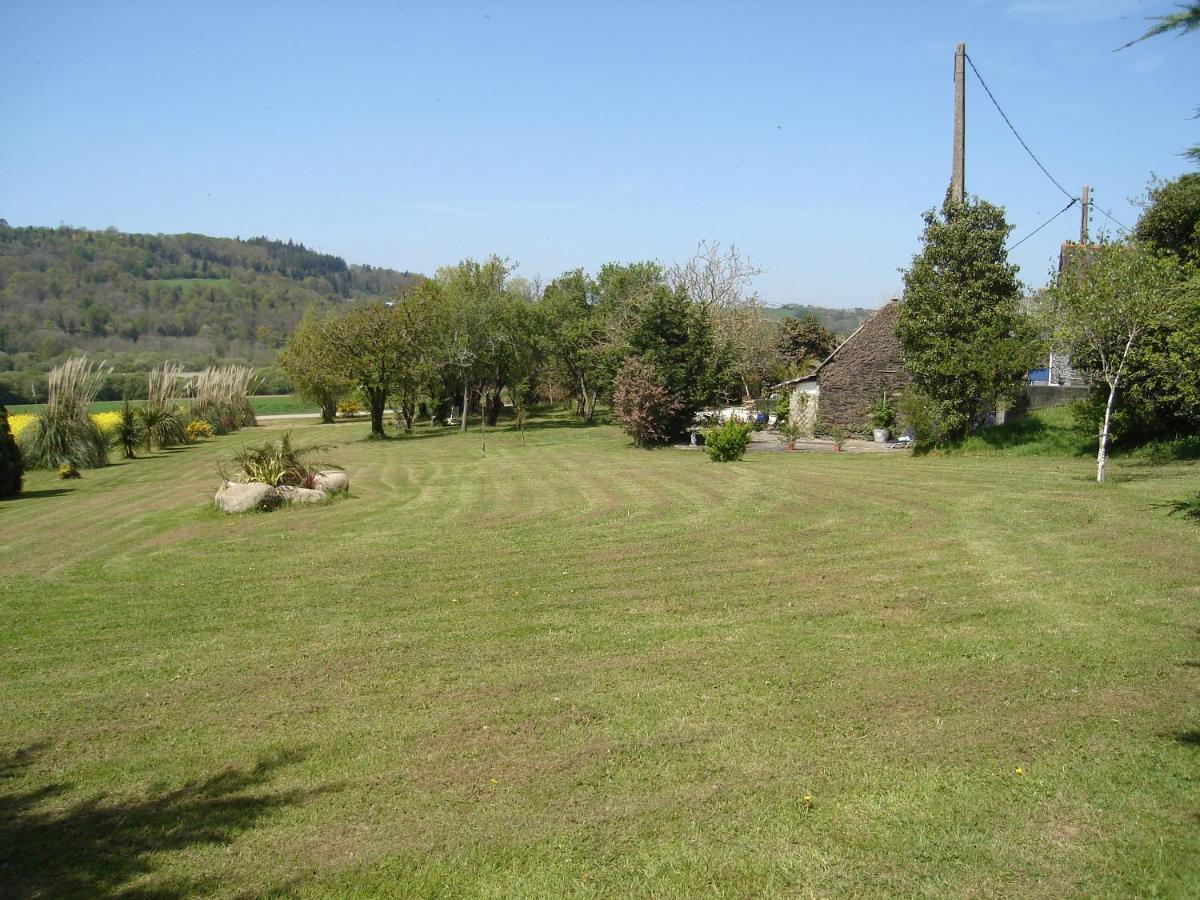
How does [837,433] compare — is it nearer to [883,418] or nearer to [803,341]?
[883,418]

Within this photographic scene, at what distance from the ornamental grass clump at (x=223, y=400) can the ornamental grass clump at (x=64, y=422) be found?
1354 cm

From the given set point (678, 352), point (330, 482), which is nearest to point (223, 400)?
point (678, 352)

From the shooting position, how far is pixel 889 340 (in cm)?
3019

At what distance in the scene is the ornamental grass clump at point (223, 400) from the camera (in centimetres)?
3778

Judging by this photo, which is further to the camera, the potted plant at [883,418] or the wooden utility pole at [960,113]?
the potted plant at [883,418]

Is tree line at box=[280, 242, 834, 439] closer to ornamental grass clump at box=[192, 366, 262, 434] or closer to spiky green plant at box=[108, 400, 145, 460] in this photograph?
ornamental grass clump at box=[192, 366, 262, 434]

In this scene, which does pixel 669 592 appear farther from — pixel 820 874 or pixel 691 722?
pixel 820 874

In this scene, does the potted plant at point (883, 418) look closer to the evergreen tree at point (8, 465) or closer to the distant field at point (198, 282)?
the evergreen tree at point (8, 465)

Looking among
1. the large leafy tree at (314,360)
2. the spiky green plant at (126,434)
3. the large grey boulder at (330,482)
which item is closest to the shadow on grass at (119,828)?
the large grey boulder at (330,482)

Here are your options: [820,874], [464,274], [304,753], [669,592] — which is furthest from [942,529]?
[464,274]

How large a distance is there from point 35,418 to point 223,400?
51.7 ft

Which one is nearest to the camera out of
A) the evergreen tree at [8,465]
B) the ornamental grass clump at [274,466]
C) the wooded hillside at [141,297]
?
the ornamental grass clump at [274,466]

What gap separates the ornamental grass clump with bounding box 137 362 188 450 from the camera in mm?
29406

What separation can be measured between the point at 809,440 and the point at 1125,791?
2664cm
